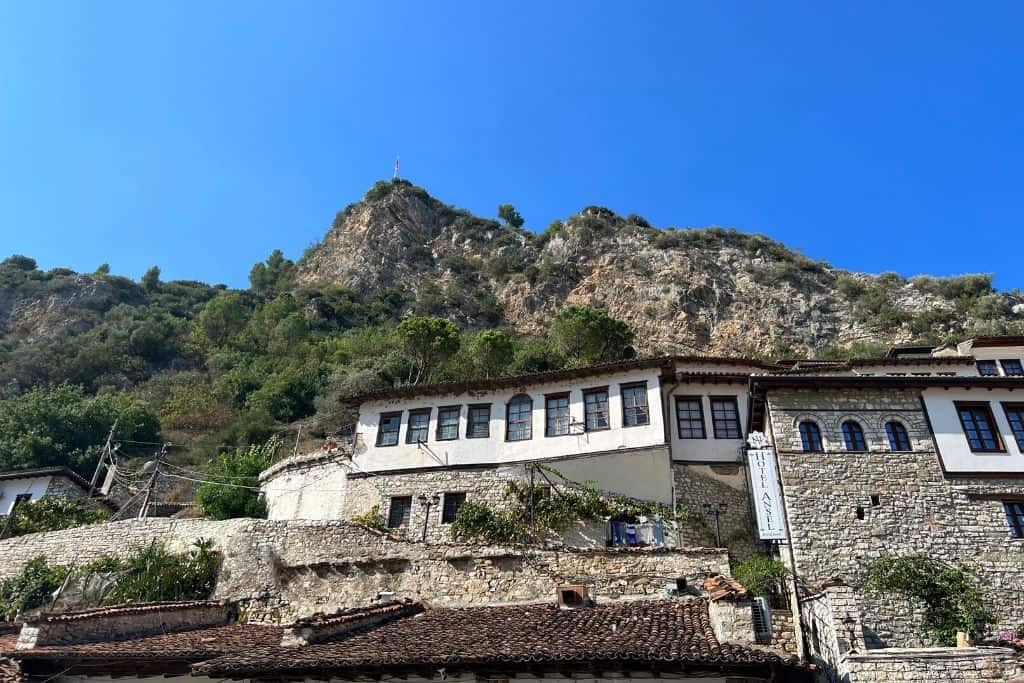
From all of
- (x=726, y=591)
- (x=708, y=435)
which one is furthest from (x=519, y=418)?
(x=726, y=591)

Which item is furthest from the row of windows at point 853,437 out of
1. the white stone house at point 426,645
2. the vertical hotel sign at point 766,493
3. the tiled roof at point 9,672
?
the tiled roof at point 9,672

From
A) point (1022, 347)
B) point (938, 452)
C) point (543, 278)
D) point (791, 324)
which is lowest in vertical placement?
point (938, 452)

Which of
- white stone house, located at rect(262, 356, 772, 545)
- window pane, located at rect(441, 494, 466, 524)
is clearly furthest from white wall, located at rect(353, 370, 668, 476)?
window pane, located at rect(441, 494, 466, 524)

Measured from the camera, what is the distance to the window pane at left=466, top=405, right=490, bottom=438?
76.6ft

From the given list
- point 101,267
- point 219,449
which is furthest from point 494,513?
point 101,267

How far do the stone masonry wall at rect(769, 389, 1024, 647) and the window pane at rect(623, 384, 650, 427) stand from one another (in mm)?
4309

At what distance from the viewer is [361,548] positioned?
18.9 meters

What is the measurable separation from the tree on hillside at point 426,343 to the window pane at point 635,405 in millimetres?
20066

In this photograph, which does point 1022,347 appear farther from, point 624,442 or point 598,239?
point 598,239

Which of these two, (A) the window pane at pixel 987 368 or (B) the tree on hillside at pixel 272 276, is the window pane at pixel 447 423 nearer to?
(A) the window pane at pixel 987 368

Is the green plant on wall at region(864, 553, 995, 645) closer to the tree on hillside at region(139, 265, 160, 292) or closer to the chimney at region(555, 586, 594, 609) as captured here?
the chimney at region(555, 586, 594, 609)

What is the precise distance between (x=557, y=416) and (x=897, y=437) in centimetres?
1005

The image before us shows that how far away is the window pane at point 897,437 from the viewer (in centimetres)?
1759

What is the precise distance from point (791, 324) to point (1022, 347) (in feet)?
88.2
